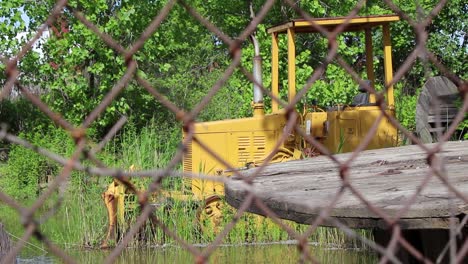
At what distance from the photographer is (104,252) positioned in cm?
751

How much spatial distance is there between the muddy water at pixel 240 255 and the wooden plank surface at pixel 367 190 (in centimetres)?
421

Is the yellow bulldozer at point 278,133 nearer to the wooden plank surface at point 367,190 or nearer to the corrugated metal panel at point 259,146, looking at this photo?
the corrugated metal panel at point 259,146

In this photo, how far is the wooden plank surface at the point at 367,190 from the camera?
1647 mm

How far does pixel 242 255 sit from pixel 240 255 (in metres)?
0.02

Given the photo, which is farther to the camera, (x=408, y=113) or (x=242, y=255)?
(x=408, y=113)

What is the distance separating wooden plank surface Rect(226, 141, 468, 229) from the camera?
64.9 inches

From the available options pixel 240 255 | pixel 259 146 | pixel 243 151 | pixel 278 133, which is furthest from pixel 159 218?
pixel 278 133

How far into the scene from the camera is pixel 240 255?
7492 millimetres

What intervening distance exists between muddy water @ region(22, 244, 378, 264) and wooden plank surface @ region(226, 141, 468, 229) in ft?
13.8

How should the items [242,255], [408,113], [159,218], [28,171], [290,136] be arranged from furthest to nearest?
[28,171]
[408,113]
[290,136]
[159,218]
[242,255]

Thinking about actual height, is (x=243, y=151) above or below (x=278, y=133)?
below

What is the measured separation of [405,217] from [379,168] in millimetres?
1030

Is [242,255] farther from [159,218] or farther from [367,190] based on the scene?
[367,190]

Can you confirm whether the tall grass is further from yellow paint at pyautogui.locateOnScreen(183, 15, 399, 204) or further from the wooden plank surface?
the wooden plank surface
